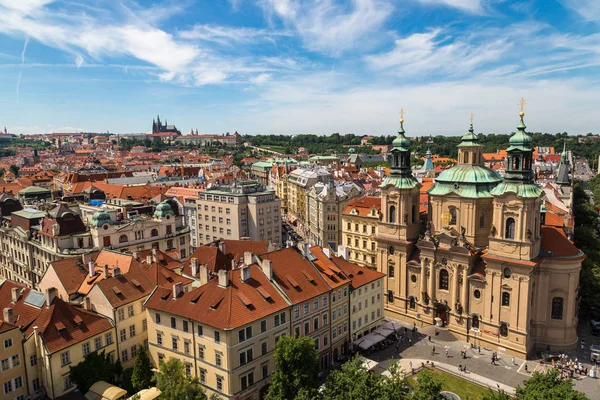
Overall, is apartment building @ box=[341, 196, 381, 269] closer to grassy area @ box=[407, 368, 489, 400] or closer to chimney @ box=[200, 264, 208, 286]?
grassy area @ box=[407, 368, 489, 400]

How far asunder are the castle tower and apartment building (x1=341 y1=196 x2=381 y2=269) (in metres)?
17.8

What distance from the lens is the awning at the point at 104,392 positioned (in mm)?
42625

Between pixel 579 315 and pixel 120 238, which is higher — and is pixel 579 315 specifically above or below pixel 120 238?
below

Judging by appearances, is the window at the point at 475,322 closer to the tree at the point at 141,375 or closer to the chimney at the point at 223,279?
the chimney at the point at 223,279

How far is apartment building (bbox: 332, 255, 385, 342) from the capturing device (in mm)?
58719

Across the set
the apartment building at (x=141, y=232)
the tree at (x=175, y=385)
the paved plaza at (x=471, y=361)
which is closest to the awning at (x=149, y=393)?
the tree at (x=175, y=385)

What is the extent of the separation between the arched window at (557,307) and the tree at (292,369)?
3644 cm

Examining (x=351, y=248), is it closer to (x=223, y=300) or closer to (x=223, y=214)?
(x=223, y=214)

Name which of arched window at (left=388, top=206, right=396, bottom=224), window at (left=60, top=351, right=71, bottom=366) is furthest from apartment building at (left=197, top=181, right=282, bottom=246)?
window at (left=60, top=351, right=71, bottom=366)

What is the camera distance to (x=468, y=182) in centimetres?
6381

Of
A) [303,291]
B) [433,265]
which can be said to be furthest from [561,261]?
[303,291]

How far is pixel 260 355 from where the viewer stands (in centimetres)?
4578

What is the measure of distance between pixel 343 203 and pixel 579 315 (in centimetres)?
5316

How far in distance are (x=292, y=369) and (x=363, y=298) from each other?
21970 mm
